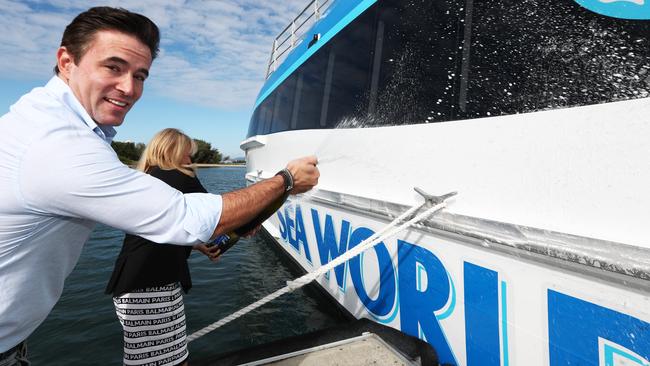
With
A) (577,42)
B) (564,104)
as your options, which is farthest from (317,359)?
(577,42)

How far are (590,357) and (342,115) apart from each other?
8.15ft

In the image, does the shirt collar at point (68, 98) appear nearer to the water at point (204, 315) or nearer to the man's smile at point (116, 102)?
the man's smile at point (116, 102)

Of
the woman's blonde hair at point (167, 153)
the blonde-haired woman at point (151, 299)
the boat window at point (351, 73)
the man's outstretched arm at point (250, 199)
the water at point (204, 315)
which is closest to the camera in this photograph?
the man's outstretched arm at point (250, 199)

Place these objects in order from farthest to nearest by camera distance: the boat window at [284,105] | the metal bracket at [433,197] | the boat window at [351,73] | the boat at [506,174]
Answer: the boat window at [284,105] → the boat window at [351,73] → the metal bracket at [433,197] → the boat at [506,174]

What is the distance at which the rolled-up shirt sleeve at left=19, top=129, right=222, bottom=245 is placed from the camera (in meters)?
0.94

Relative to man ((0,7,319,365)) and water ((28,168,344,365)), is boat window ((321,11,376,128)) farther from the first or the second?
water ((28,168,344,365))

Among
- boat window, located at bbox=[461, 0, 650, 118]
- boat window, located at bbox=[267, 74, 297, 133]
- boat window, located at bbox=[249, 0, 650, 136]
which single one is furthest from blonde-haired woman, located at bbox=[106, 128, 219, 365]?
boat window, located at bbox=[267, 74, 297, 133]

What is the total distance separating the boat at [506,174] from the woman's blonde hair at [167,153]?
1.40m

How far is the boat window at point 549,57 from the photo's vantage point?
140 cm

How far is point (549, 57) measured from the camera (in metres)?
1.67

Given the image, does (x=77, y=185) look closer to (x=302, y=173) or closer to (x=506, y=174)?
(x=302, y=173)

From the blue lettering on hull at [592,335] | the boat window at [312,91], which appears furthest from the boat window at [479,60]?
the blue lettering on hull at [592,335]

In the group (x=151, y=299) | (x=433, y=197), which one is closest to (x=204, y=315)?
(x=151, y=299)

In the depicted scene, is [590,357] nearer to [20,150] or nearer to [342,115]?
[20,150]
